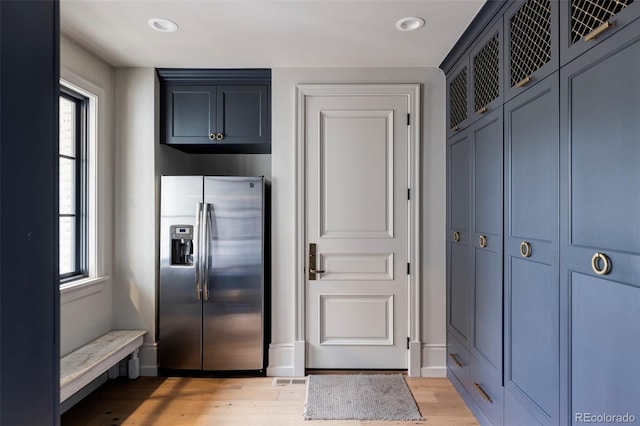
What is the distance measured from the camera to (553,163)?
144 cm

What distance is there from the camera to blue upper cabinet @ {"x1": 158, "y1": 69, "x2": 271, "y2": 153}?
2873mm

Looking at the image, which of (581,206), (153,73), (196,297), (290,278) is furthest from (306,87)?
(581,206)

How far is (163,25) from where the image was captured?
2164 mm

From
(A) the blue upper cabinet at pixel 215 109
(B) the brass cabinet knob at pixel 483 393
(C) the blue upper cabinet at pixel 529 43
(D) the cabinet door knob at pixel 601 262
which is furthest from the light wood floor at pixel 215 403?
(C) the blue upper cabinet at pixel 529 43

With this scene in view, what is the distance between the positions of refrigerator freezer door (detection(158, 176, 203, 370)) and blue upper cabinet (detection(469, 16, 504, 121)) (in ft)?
6.77

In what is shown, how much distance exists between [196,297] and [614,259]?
256cm

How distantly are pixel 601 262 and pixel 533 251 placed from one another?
1.33 feet

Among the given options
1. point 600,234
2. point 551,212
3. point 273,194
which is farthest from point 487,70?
point 273,194

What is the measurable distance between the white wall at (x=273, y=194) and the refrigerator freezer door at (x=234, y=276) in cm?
17

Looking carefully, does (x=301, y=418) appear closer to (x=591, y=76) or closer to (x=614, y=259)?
(x=614, y=259)

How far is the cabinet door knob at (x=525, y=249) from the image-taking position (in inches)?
63.6

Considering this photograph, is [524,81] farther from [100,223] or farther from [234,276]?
[100,223]

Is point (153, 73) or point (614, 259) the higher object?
point (153, 73)

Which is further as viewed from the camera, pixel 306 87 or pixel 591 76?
pixel 306 87
